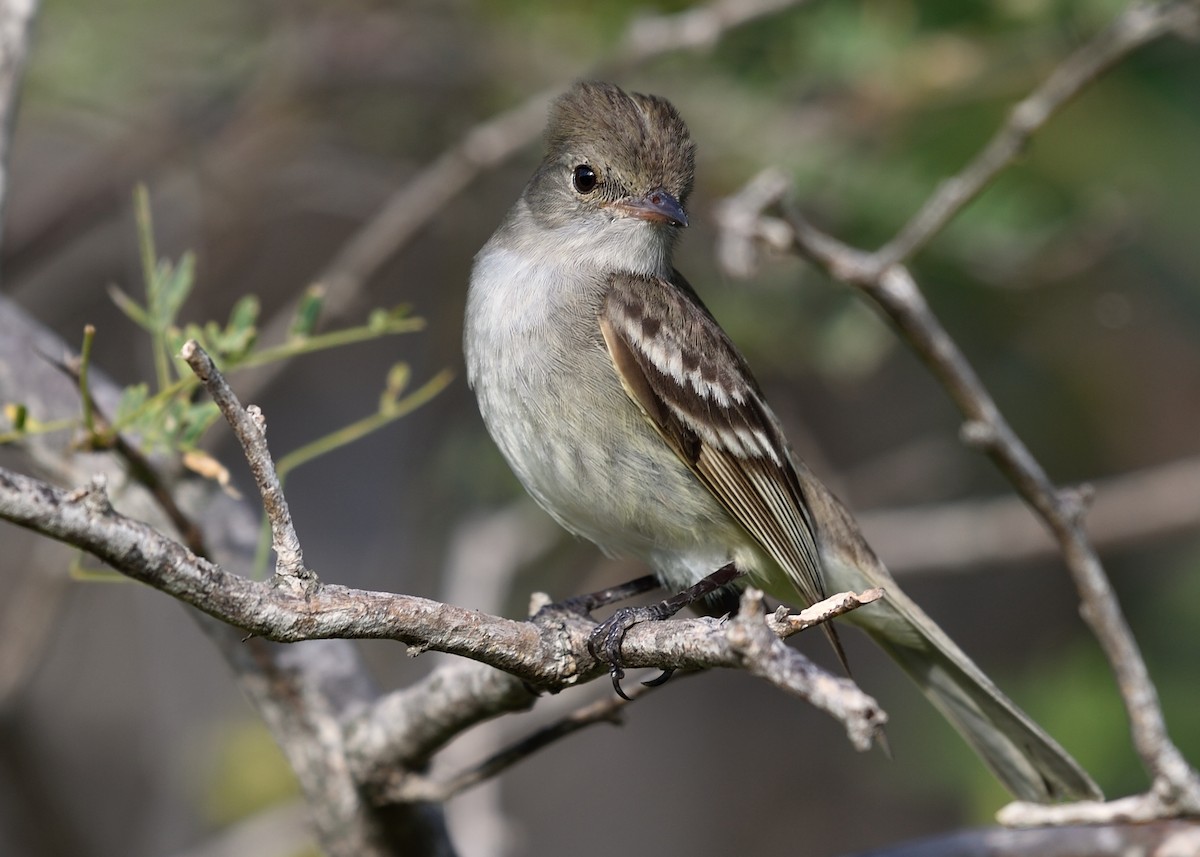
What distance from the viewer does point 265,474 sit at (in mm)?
→ 1808

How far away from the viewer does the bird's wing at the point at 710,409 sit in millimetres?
3320

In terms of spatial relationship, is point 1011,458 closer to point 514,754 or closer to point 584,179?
point 514,754

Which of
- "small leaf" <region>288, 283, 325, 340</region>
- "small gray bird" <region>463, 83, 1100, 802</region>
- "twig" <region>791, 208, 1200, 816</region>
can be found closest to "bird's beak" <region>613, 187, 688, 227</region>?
"small gray bird" <region>463, 83, 1100, 802</region>

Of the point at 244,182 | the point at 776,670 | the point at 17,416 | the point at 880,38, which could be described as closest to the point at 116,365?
the point at 244,182

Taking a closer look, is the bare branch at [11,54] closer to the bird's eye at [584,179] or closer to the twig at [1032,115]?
the bird's eye at [584,179]

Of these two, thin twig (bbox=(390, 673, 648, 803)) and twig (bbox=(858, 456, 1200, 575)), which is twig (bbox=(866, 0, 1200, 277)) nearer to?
thin twig (bbox=(390, 673, 648, 803))

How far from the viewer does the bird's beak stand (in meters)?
3.50

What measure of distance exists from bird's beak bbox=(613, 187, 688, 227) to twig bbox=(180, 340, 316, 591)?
1874mm

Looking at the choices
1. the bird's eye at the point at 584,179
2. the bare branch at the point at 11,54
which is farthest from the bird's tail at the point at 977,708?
the bare branch at the point at 11,54

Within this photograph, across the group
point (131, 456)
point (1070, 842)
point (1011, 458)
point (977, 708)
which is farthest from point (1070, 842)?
point (131, 456)

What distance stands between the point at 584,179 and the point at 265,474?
214 cm

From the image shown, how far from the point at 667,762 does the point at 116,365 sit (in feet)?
12.0

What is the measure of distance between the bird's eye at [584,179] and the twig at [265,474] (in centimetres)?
206

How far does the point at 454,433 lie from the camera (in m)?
5.91
